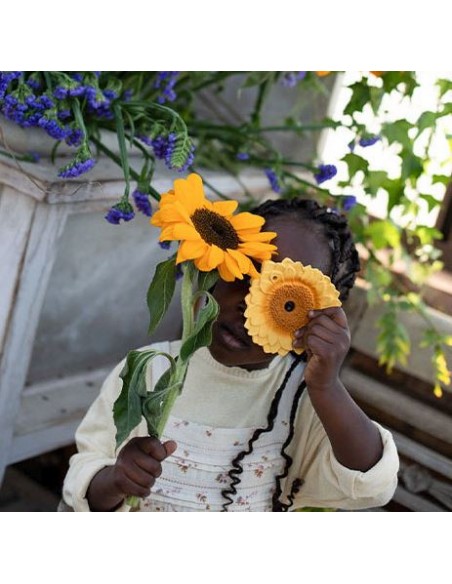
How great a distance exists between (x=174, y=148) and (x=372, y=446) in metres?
0.43

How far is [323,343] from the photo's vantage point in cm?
102

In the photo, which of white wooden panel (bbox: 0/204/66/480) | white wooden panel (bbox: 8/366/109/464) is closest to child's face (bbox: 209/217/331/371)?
white wooden panel (bbox: 0/204/66/480)

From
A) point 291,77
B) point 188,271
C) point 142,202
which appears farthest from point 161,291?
point 291,77

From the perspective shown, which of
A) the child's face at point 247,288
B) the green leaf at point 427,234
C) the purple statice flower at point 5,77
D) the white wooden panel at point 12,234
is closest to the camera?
the child's face at point 247,288

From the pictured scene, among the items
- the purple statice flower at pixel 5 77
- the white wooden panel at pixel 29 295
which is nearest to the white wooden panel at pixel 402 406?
the white wooden panel at pixel 29 295

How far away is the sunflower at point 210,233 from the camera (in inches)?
38.3

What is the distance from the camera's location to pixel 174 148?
1.21 metres

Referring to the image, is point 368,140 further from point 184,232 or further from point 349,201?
point 184,232

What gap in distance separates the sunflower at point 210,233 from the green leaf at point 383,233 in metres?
0.56

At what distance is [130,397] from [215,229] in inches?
7.6

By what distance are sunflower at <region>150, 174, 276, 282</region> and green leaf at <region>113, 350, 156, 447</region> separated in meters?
0.11

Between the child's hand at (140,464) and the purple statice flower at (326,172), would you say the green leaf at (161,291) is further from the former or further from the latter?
the purple statice flower at (326,172)
